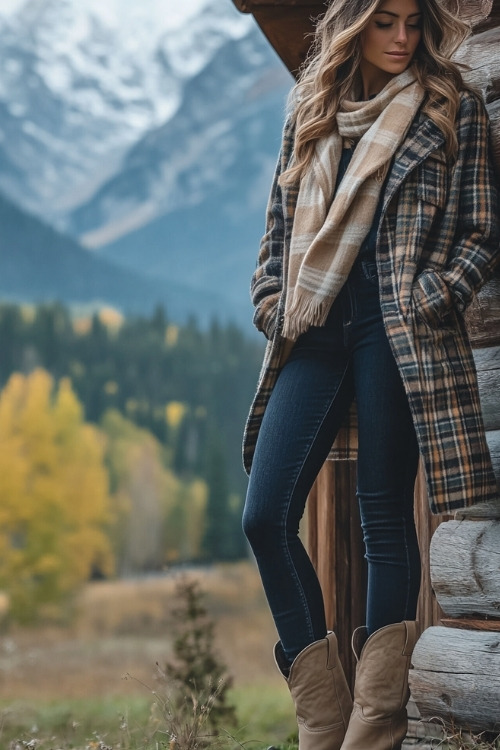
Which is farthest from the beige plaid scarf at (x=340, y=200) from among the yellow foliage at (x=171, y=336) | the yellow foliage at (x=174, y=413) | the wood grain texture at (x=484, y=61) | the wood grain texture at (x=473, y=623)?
the yellow foliage at (x=171, y=336)

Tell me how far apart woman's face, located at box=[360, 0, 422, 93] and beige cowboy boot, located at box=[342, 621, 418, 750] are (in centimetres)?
159

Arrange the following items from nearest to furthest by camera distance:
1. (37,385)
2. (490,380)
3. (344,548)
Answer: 1. (490,380)
2. (344,548)
3. (37,385)

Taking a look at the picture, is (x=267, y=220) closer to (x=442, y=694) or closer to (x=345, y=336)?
(x=345, y=336)

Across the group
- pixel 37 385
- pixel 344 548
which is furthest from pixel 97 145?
pixel 344 548

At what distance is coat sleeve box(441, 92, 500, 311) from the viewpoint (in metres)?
2.70

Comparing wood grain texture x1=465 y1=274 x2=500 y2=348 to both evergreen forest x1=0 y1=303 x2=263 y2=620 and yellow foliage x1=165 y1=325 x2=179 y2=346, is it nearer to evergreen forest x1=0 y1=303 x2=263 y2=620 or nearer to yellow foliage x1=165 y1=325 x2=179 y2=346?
evergreen forest x1=0 y1=303 x2=263 y2=620

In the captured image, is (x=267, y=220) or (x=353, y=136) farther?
(x=267, y=220)

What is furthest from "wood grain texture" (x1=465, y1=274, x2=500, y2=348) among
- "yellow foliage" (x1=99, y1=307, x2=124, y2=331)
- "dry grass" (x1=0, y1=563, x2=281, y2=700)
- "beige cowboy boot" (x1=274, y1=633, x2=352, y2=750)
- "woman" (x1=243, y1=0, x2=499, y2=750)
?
"yellow foliage" (x1=99, y1=307, x2=124, y2=331)

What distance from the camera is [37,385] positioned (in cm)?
6159

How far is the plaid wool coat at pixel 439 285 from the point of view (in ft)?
8.68

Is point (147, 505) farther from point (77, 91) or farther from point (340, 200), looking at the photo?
point (77, 91)

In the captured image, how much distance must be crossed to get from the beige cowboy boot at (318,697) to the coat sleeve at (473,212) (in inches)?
40.5

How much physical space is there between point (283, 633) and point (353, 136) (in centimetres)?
142

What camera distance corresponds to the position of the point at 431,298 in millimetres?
2654
